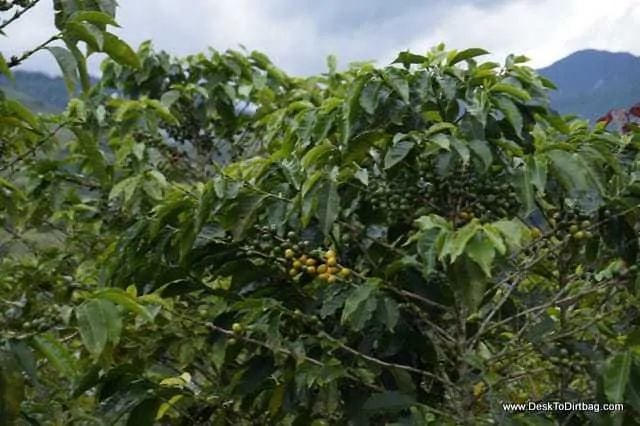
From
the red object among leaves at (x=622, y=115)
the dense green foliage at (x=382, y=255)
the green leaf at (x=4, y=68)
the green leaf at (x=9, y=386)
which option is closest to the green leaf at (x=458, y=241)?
the dense green foliage at (x=382, y=255)

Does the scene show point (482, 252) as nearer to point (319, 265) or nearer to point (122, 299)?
point (319, 265)

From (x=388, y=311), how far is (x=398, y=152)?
19.0 inches

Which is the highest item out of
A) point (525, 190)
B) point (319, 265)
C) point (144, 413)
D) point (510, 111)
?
point (510, 111)

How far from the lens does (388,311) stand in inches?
89.5

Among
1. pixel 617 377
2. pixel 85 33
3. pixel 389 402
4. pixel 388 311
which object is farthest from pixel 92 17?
pixel 617 377

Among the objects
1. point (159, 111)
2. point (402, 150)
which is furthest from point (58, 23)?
point (159, 111)

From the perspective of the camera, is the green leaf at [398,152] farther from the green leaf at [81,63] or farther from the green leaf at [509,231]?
the green leaf at [81,63]

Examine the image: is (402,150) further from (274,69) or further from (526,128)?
(274,69)

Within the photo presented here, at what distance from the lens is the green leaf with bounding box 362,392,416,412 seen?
7.55ft

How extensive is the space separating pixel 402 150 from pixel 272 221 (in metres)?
0.46

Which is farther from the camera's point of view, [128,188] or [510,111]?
[128,188]

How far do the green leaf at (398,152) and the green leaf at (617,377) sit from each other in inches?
33.2

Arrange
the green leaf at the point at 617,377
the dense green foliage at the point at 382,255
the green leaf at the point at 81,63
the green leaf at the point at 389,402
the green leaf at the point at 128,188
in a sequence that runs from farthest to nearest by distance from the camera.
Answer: the green leaf at the point at 128,188
the green leaf at the point at 389,402
the dense green foliage at the point at 382,255
the green leaf at the point at 617,377
the green leaf at the point at 81,63

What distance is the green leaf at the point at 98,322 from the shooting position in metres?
1.70
